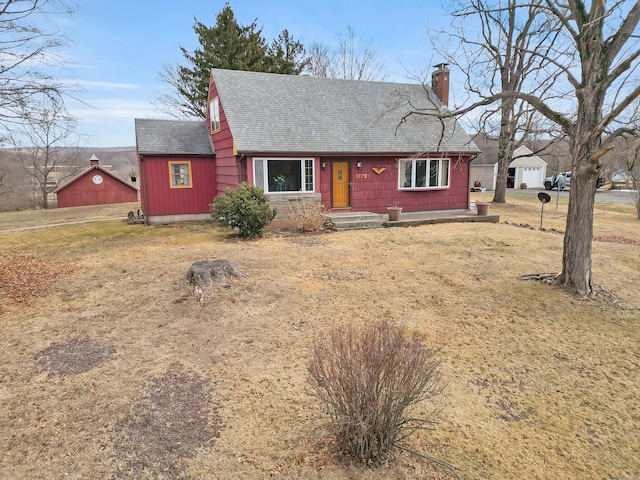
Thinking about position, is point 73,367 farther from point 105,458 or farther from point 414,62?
point 414,62

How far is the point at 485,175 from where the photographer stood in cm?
3875

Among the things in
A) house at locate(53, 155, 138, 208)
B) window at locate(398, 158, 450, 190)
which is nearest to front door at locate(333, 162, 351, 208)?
window at locate(398, 158, 450, 190)

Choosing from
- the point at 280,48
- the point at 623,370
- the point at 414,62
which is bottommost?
the point at 623,370

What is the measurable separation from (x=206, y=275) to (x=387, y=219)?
8.58 m

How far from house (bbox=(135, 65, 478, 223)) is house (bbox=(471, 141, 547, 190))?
942 inches

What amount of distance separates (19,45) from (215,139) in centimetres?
900

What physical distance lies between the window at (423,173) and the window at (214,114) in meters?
7.10

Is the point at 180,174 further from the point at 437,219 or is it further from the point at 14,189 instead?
the point at 14,189

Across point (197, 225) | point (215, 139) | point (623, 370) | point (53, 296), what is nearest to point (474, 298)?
point (623, 370)

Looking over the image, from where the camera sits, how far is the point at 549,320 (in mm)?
5742

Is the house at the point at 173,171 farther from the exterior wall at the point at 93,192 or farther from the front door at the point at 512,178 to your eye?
the front door at the point at 512,178

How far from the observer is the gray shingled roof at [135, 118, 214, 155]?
1456cm

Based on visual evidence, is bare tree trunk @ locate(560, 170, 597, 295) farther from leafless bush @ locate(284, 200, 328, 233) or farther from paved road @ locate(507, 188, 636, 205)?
paved road @ locate(507, 188, 636, 205)

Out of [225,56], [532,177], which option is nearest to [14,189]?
[225,56]
